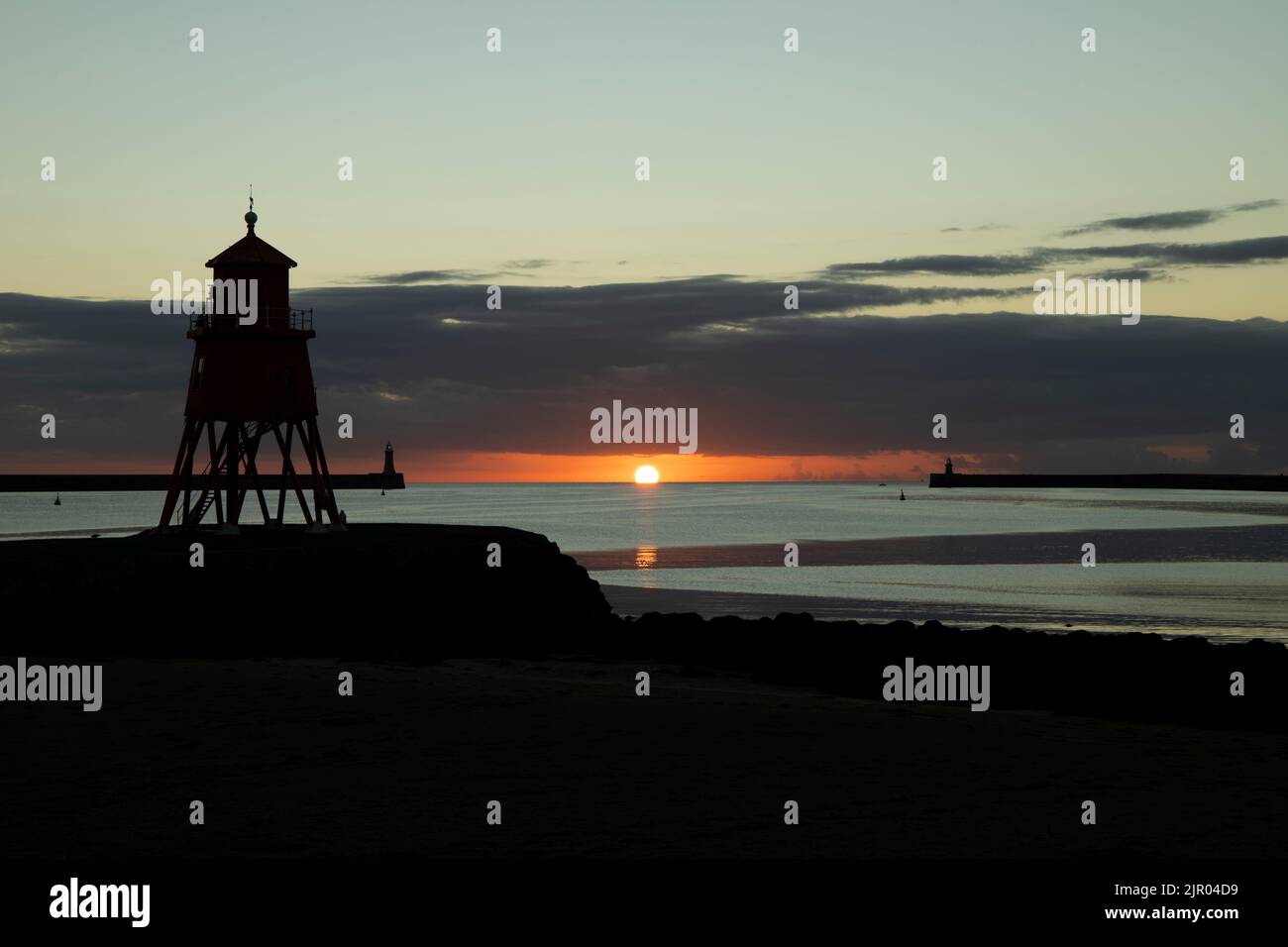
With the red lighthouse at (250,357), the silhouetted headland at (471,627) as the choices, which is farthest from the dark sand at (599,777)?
the red lighthouse at (250,357)

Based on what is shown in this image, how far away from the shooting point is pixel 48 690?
19562 mm

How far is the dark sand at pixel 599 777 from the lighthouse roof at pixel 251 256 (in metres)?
23.4

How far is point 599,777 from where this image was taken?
13.9 metres

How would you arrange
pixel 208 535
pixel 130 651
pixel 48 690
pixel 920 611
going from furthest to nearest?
pixel 920 611 → pixel 208 535 → pixel 130 651 → pixel 48 690

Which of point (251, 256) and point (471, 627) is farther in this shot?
point (251, 256)

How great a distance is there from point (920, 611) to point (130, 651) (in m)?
29.2

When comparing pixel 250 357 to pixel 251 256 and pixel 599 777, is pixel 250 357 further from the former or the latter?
pixel 599 777

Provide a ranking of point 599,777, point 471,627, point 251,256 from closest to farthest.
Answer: point 599,777 < point 471,627 < point 251,256

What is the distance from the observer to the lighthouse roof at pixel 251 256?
41719mm

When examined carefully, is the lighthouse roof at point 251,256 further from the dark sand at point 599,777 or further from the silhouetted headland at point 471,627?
the dark sand at point 599,777

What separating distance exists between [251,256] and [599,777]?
32.2 meters

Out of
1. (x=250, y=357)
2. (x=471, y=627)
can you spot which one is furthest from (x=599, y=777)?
(x=250, y=357)
